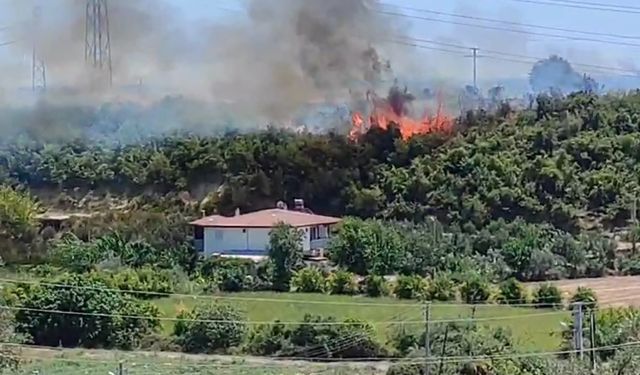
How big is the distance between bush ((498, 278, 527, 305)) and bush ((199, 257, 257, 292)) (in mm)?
5539

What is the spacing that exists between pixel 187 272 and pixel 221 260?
86 centimetres

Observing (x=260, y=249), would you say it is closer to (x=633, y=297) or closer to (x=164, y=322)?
(x=164, y=322)

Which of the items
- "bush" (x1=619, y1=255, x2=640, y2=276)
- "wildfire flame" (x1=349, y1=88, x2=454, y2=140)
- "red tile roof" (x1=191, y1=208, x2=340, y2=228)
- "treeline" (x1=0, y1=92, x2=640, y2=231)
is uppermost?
"wildfire flame" (x1=349, y1=88, x2=454, y2=140)

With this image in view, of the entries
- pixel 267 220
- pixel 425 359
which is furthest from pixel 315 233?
pixel 425 359

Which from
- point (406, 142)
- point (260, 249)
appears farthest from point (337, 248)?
point (406, 142)

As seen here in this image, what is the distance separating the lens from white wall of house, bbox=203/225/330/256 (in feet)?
95.7

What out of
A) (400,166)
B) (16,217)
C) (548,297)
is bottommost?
(548,297)

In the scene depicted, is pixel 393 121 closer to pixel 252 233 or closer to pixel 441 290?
pixel 252 233

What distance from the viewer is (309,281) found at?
86.6ft

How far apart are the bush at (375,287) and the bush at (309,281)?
93 cm

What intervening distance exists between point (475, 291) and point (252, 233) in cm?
632

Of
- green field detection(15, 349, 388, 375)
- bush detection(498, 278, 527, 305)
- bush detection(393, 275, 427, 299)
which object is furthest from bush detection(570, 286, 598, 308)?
green field detection(15, 349, 388, 375)

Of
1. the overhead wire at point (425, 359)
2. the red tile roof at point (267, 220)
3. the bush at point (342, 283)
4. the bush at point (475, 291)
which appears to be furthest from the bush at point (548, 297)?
the red tile roof at point (267, 220)

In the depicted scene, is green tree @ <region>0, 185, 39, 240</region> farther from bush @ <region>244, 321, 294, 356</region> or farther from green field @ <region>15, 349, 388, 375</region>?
bush @ <region>244, 321, 294, 356</region>
